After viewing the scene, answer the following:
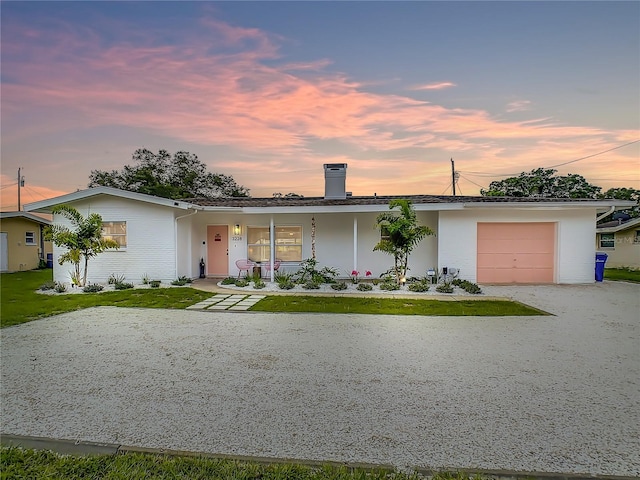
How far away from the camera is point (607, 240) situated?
20.4 m

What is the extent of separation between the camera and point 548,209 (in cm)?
1141

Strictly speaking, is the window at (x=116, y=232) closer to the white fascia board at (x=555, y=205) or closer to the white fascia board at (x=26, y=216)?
the white fascia board at (x=26, y=216)

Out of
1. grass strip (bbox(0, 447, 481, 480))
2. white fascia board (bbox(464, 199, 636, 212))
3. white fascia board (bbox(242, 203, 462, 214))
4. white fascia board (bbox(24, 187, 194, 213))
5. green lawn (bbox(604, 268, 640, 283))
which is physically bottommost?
green lawn (bbox(604, 268, 640, 283))

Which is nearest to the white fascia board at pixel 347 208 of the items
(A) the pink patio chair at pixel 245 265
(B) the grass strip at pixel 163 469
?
(A) the pink patio chair at pixel 245 265

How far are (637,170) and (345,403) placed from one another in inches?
874

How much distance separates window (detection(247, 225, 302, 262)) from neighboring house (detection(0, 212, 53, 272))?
12360 mm

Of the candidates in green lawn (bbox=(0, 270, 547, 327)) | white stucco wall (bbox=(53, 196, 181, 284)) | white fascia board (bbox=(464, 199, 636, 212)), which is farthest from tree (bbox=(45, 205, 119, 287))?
white fascia board (bbox=(464, 199, 636, 212))

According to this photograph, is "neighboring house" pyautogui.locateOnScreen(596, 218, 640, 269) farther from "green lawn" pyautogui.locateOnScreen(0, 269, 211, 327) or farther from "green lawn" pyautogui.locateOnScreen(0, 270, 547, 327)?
"green lawn" pyautogui.locateOnScreen(0, 269, 211, 327)

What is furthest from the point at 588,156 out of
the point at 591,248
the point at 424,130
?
the point at 424,130

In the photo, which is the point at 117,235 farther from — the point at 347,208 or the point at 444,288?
the point at 444,288

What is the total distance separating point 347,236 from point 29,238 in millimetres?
18044

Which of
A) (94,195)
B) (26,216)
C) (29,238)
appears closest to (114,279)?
(94,195)

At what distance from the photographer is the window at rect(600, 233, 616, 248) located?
20.1 meters

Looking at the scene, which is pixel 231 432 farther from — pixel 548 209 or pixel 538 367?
pixel 548 209
